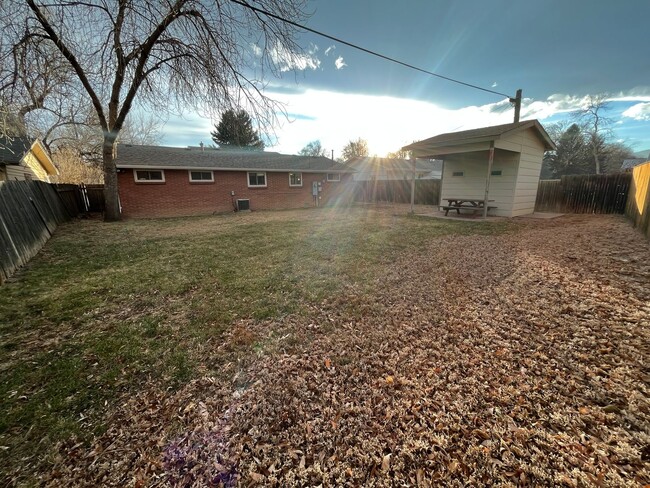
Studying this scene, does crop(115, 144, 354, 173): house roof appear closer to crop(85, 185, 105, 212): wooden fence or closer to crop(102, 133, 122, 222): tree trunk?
crop(102, 133, 122, 222): tree trunk

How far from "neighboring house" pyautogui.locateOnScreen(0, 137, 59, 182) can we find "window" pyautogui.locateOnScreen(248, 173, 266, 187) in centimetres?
888

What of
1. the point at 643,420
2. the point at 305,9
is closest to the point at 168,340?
the point at 643,420

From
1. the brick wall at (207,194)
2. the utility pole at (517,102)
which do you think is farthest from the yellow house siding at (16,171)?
the utility pole at (517,102)

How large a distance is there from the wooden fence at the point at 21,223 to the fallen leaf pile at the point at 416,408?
4976 mm

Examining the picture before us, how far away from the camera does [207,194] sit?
542 inches

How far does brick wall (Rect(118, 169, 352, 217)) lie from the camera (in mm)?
12148

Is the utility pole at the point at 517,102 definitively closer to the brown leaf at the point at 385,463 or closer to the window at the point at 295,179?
the window at the point at 295,179

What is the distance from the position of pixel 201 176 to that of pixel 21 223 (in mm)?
8448

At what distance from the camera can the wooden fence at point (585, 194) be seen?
1035 centimetres

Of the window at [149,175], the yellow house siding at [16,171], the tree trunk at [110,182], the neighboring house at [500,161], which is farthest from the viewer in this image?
the yellow house siding at [16,171]

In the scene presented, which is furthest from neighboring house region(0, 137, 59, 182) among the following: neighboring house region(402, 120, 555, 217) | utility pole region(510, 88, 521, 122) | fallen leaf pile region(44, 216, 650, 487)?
utility pole region(510, 88, 521, 122)

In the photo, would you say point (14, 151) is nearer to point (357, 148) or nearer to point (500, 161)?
point (500, 161)

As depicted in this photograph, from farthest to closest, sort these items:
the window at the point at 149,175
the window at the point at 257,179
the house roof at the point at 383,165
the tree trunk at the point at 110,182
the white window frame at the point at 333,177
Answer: the house roof at the point at 383,165, the white window frame at the point at 333,177, the window at the point at 257,179, the window at the point at 149,175, the tree trunk at the point at 110,182

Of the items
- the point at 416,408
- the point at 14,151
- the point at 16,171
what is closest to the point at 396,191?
the point at 416,408
